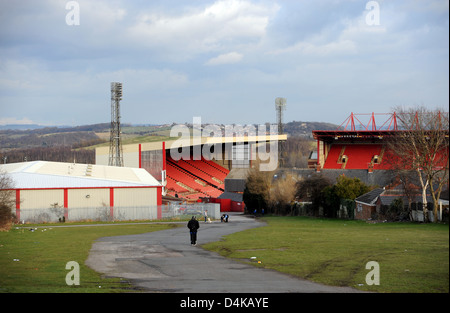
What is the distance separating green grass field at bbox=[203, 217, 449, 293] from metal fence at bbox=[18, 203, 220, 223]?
21.8 meters

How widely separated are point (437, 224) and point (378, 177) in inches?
1364

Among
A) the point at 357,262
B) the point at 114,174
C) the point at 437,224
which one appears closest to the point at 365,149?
the point at 114,174

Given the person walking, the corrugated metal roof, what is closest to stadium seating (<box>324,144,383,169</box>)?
the corrugated metal roof

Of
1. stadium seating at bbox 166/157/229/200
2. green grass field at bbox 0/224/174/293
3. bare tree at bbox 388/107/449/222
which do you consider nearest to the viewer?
green grass field at bbox 0/224/174/293

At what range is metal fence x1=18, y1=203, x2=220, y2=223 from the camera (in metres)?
45.6

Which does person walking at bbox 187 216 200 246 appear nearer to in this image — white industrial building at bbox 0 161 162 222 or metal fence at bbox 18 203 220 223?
metal fence at bbox 18 203 220 223

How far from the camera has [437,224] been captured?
115ft

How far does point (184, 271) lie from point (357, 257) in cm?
673

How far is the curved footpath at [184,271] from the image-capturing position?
1369 cm

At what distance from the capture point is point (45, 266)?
18391 mm
